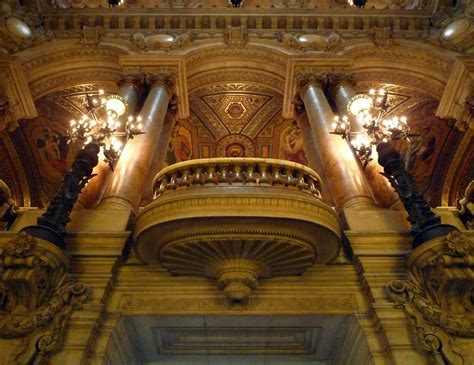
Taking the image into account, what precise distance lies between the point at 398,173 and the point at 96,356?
3.97 m

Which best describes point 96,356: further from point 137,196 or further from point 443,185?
point 443,185

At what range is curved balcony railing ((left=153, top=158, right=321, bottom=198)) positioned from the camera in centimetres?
446

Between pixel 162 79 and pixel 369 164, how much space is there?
215 inches

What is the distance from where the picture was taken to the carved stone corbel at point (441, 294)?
345 centimetres

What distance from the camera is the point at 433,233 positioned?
3.86m

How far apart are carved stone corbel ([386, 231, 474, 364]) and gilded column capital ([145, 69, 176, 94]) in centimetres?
707

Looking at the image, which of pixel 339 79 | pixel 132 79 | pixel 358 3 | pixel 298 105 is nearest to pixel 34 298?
pixel 132 79

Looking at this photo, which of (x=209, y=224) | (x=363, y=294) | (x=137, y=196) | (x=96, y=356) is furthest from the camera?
(x=137, y=196)

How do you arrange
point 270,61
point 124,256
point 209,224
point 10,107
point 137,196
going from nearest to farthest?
point 209,224, point 124,256, point 137,196, point 10,107, point 270,61

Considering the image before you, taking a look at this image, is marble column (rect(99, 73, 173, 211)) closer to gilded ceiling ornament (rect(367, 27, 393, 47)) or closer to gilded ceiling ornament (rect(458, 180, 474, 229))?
gilded ceiling ornament (rect(458, 180, 474, 229))

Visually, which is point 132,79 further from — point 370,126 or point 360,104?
point 370,126

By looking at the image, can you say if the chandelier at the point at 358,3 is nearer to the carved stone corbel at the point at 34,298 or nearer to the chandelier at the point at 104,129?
the chandelier at the point at 104,129

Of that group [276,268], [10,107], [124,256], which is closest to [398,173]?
[276,268]

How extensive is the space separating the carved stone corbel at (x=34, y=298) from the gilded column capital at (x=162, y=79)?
6088 mm
